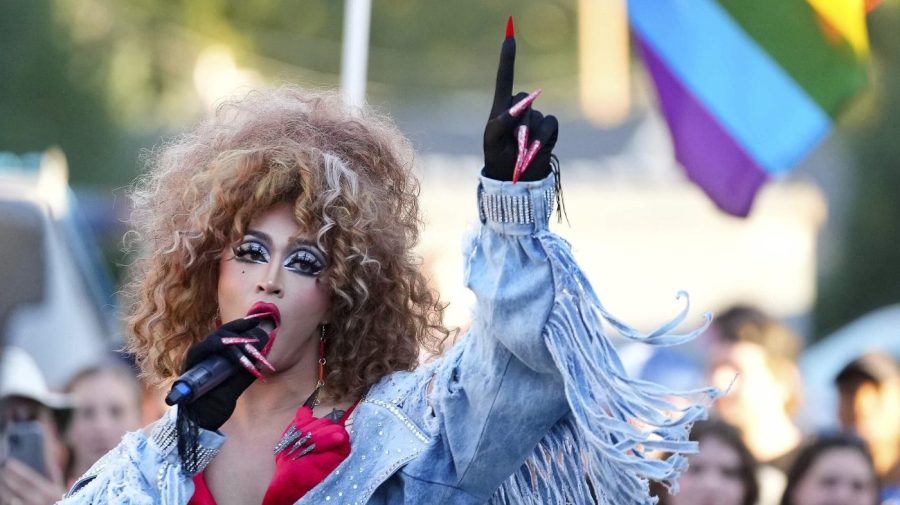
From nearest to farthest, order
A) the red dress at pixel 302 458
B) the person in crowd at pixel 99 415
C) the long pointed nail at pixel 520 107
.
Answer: the long pointed nail at pixel 520 107, the red dress at pixel 302 458, the person in crowd at pixel 99 415

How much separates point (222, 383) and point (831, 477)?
2954 mm

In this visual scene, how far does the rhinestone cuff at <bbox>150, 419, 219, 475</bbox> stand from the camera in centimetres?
304

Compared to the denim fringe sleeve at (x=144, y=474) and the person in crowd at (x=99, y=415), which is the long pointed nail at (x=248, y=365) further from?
the person in crowd at (x=99, y=415)

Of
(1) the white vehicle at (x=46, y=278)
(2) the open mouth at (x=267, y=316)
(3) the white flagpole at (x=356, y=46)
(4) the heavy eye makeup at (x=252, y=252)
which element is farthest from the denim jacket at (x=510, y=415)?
(1) the white vehicle at (x=46, y=278)

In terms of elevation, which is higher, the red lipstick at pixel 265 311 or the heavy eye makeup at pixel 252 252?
the heavy eye makeup at pixel 252 252

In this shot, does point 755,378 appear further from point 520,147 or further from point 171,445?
point 520,147

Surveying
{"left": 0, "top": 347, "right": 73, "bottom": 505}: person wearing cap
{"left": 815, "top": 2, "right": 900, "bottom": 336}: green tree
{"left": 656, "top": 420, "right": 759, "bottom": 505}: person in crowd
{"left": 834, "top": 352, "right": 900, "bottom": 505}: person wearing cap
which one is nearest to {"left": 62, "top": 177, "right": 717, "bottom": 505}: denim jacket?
{"left": 656, "top": 420, "right": 759, "bottom": 505}: person in crowd

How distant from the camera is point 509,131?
258cm

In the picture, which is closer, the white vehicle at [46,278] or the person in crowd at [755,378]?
the person in crowd at [755,378]

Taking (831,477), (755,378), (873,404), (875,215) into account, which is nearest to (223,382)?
(831,477)

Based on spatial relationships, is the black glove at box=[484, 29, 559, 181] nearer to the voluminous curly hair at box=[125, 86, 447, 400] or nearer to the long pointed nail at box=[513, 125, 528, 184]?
the long pointed nail at box=[513, 125, 528, 184]

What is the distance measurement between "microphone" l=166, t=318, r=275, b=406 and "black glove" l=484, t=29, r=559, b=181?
0.60m

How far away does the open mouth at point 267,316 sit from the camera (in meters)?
2.99

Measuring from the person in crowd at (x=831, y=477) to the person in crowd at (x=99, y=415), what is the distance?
7.58 ft
